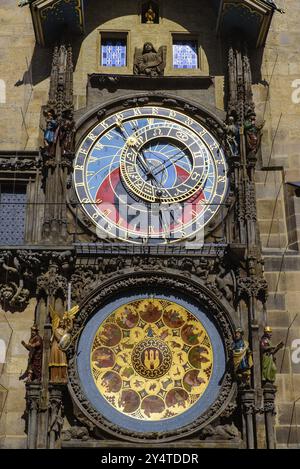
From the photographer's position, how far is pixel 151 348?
632 inches

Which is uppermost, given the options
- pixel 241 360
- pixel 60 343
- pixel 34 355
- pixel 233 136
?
pixel 233 136

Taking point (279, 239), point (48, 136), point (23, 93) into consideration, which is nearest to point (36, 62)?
point (23, 93)

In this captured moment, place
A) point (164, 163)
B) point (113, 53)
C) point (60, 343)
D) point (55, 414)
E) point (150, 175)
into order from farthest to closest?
point (113, 53) < point (164, 163) < point (150, 175) < point (60, 343) < point (55, 414)

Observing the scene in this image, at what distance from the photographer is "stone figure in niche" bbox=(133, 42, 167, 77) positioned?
18422 millimetres

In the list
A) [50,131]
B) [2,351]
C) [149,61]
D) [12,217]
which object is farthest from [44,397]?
[149,61]

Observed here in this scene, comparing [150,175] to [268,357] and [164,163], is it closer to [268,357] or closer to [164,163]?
[164,163]

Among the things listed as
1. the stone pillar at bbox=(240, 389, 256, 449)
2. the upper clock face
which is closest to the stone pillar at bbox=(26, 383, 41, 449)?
the upper clock face

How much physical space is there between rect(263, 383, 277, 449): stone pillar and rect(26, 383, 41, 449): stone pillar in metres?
3.84

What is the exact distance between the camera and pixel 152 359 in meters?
16.0

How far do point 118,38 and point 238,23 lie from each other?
2.59m

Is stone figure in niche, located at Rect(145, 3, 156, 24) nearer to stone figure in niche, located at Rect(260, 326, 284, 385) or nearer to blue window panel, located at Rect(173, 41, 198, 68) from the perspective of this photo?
blue window panel, located at Rect(173, 41, 198, 68)

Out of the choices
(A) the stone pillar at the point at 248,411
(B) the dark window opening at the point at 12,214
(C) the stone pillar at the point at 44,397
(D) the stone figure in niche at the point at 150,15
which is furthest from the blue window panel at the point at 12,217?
(A) the stone pillar at the point at 248,411

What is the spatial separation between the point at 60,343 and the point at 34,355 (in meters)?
0.51

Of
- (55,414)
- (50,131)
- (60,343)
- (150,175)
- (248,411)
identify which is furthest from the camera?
(150,175)
